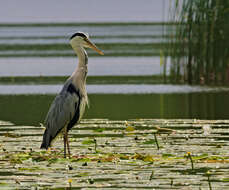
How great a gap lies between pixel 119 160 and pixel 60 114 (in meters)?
1.09

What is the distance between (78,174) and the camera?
873cm

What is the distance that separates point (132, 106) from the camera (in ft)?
52.2

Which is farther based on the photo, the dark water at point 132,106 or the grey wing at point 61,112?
the dark water at point 132,106

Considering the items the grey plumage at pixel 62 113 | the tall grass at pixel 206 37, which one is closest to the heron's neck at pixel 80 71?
the grey plumage at pixel 62 113

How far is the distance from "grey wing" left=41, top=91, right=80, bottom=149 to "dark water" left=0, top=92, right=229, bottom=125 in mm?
3107

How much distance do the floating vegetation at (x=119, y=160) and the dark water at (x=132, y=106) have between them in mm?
2096

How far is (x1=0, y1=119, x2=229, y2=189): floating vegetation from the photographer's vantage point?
8289 mm

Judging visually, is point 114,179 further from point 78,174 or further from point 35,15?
point 35,15

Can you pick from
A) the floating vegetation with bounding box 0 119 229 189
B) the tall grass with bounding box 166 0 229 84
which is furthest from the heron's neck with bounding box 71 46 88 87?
the tall grass with bounding box 166 0 229 84

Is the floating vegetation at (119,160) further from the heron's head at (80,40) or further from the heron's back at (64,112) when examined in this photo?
the heron's head at (80,40)

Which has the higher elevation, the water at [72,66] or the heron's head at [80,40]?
the heron's head at [80,40]

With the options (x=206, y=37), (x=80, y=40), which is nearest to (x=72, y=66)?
(x=206, y=37)

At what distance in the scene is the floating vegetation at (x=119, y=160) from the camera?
27.2ft

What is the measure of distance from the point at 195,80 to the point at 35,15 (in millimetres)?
58432
